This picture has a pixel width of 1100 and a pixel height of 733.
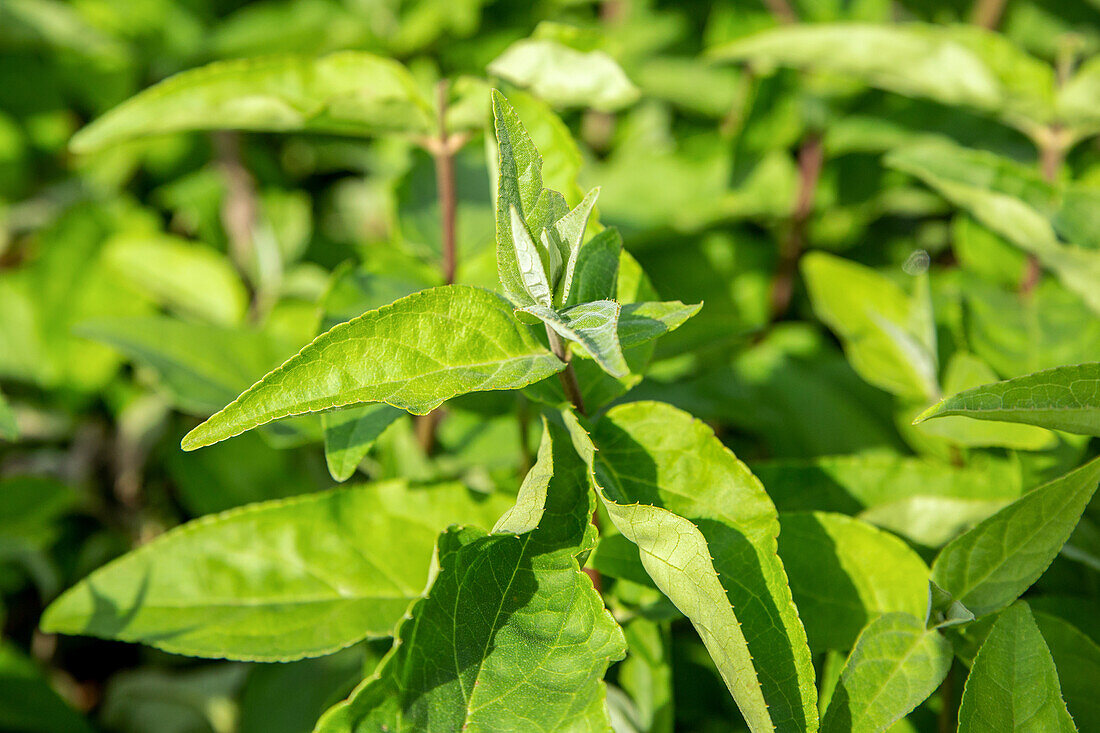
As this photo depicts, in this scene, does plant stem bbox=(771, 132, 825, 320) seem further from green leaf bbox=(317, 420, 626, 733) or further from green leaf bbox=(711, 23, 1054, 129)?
green leaf bbox=(317, 420, 626, 733)

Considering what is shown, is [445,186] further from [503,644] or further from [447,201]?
[503,644]

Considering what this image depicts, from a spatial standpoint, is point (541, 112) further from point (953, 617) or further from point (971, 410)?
point (953, 617)

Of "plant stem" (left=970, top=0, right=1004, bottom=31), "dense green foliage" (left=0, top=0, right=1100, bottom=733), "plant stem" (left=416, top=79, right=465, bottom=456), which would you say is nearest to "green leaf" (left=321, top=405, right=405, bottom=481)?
"dense green foliage" (left=0, top=0, right=1100, bottom=733)

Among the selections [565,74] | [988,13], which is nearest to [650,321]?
[565,74]

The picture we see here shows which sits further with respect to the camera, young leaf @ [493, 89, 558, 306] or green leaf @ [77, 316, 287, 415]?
green leaf @ [77, 316, 287, 415]

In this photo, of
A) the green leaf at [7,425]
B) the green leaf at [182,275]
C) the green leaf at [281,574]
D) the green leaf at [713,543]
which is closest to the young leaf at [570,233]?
the green leaf at [713,543]

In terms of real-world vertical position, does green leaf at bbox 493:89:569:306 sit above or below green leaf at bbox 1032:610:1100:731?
above

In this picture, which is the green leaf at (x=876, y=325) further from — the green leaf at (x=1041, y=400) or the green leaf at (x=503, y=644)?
the green leaf at (x=503, y=644)
